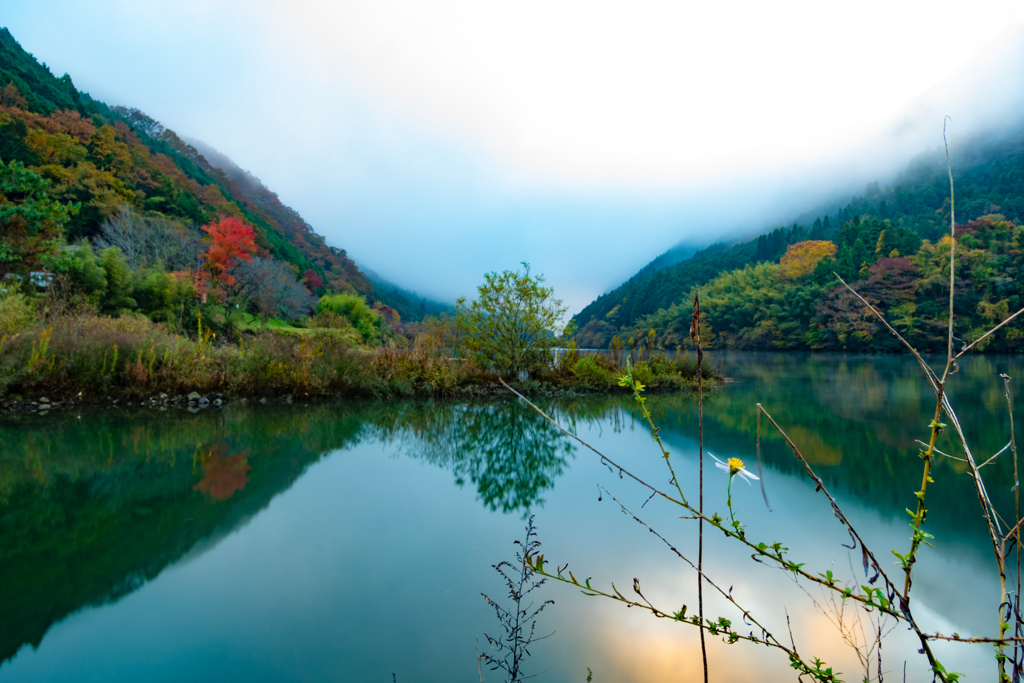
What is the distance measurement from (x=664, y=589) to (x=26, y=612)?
266cm

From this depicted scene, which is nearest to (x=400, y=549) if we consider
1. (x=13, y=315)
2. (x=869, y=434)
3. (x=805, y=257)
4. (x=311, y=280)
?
(x=869, y=434)

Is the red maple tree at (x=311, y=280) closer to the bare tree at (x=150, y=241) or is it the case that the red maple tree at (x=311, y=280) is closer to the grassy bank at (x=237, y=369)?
the bare tree at (x=150, y=241)

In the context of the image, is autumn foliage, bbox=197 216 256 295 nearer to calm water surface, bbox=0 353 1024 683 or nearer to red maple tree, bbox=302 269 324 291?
red maple tree, bbox=302 269 324 291

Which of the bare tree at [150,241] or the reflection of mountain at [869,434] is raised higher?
the bare tree at [150,241]

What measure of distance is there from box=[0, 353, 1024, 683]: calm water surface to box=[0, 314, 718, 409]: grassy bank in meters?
1.76

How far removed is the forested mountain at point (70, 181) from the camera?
12594 mm

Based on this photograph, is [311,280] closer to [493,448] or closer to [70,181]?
[70,181]

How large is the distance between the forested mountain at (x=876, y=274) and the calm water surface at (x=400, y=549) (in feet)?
34.2

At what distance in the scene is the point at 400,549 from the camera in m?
2.68

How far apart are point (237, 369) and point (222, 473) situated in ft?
14.8

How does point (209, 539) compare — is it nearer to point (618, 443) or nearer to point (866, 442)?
point (618, 443)

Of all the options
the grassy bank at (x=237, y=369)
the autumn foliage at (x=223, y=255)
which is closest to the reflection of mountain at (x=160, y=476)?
the grassy bank at (x=237, y=369)

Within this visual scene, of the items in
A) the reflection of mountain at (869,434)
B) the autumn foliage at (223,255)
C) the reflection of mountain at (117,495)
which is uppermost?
the autumn foliage at (223,255)

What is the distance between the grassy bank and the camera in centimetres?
693
